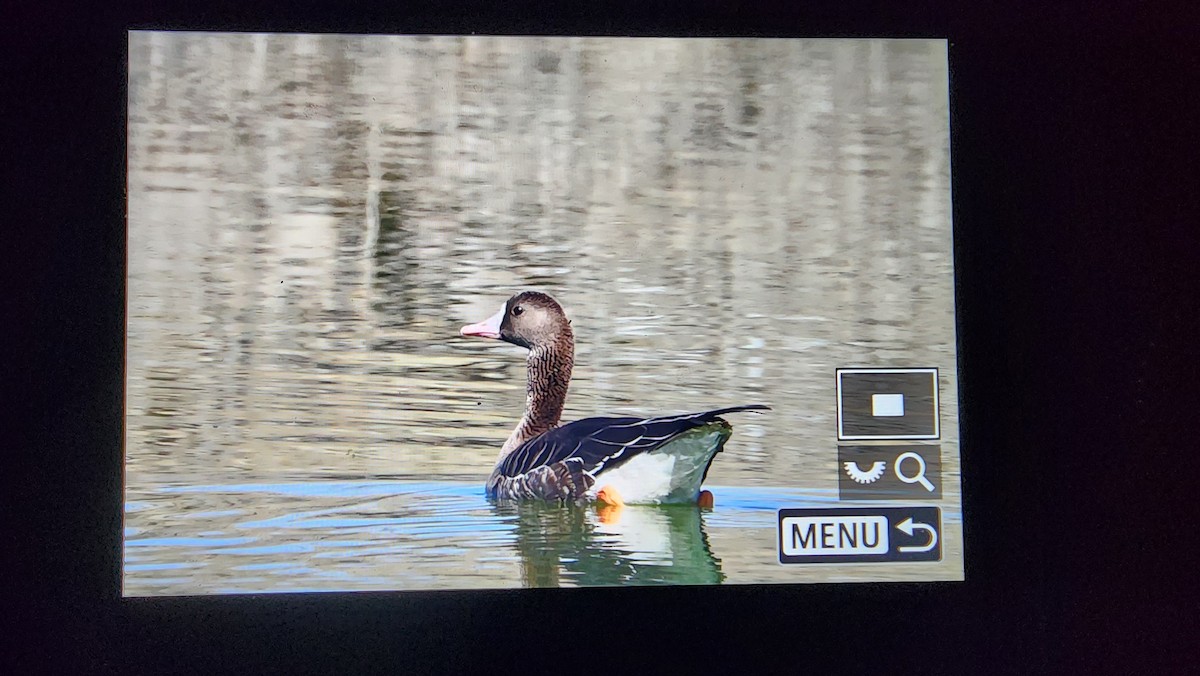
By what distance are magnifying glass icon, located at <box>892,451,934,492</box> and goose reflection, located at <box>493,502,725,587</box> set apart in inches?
16.7

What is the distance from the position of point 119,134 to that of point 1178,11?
2.11m

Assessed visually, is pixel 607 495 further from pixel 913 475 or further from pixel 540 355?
pixel 913 475

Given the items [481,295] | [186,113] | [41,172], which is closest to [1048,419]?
[481,295]

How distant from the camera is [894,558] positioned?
6.75 feet

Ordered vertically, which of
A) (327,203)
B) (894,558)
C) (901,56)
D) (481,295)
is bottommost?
(894,558)

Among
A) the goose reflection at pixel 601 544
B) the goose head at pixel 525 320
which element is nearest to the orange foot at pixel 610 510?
the goose reflection at pixel 601 544

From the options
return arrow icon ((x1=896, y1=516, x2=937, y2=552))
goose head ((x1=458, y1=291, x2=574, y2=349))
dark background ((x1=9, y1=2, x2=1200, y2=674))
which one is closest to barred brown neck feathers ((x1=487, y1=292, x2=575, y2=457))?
goose head ((x1=458, y1=291, x2=574, y2=349))

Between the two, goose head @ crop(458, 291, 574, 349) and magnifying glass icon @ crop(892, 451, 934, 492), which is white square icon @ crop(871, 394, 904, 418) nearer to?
magnifying glass icon @ crop(892, 451, 934, 492)

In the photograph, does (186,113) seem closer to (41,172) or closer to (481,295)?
(41,172)

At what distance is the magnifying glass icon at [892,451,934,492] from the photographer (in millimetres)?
2064

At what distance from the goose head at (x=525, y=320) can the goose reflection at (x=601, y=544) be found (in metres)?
0.32

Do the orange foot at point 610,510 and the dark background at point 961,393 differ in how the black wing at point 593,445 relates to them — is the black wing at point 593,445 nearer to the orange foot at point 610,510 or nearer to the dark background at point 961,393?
the orange foot at point 610,510

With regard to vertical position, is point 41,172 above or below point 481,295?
above

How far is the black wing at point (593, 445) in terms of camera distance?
2.00 metres
